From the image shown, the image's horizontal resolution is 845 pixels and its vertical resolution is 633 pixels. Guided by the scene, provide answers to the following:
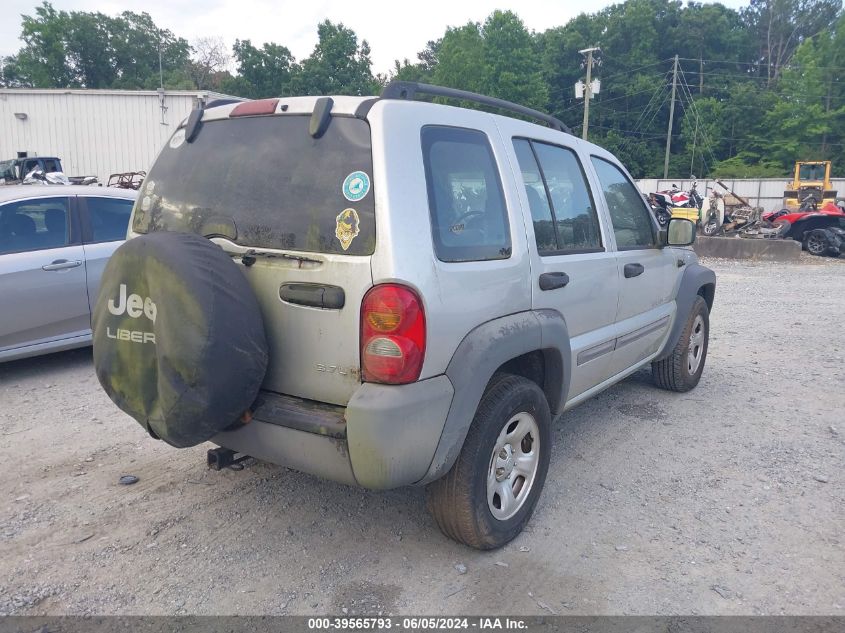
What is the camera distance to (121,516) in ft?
11.0

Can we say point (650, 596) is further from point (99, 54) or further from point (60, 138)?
point (99, 54)

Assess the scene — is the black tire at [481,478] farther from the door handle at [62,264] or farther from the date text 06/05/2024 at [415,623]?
the door handle at [62,264]

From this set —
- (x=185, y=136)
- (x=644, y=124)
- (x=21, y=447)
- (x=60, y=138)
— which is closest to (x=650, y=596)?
(x=185, y=136)

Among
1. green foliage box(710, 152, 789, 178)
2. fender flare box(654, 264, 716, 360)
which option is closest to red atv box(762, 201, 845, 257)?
fender flare box(654, 264, 716, 360)

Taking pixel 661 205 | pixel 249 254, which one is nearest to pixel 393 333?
pixel 249 254

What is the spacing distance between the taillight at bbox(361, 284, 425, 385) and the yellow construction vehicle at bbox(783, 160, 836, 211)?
86.1 ft

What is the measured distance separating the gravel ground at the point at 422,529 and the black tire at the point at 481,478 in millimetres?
141

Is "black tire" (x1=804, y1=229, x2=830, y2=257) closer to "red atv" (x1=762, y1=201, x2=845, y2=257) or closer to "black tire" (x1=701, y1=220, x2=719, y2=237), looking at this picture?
"red atv" (x1=762, y1=201, x2=845, y2=257)

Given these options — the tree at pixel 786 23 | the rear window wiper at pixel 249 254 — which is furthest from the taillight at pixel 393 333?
the tree at pixel 786 23

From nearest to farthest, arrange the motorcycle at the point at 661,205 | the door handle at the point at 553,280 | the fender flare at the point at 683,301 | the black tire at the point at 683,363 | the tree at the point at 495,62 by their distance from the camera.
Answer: the door handle at the point at 553,280 → the fender flare at the point at 683,301 → the black tire at the point at 683,363 → the motorcycle at the point at 661,205 → the tree at the point at 495,62

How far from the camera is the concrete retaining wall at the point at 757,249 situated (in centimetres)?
1634

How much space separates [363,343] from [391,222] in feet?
1.57

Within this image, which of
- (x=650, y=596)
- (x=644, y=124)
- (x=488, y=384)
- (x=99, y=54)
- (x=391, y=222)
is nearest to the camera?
(x=391, y=222)

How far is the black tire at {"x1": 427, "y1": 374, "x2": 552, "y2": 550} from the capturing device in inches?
112
